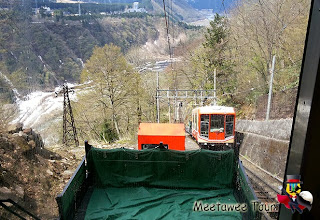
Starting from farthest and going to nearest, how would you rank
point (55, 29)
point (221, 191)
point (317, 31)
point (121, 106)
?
point (55, 29) < point (121, 106) < point (221, 191) < point (317, 31)

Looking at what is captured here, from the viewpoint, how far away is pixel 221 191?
6.29m

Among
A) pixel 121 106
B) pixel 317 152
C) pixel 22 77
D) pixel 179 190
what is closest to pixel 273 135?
pixel 179 190

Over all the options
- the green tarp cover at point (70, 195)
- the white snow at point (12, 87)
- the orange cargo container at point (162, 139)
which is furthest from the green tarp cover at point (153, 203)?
the white snow at point (12, 87)

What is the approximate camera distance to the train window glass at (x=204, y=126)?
12.7m

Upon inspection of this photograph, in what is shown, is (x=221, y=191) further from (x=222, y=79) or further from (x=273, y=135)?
(x=222, y=79)

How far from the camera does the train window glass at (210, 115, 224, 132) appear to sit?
41.6ft

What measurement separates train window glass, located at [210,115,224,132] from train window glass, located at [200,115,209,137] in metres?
0.27

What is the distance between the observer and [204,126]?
12.9m

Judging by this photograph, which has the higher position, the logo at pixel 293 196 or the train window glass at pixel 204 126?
the logo at pixel 293 196

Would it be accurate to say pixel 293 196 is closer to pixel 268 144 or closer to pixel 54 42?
pixel 268 144

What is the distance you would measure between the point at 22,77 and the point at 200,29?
25.6 meters

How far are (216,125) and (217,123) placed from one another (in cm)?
12

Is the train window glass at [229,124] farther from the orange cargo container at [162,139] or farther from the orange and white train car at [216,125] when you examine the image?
the orange cargo container at [162,139]

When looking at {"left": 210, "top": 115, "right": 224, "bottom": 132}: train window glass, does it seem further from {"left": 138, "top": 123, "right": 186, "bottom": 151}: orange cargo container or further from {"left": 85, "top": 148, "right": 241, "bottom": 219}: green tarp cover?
{"left": 85, "top": 148, "right": 241, "bottom": 219}: green tarp cover
